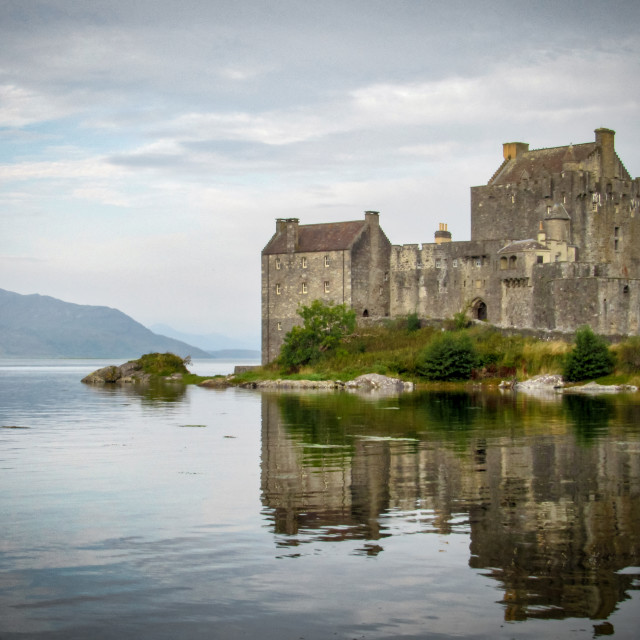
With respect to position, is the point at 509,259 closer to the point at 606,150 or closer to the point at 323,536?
the point at 606,150

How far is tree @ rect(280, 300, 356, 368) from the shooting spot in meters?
64.1

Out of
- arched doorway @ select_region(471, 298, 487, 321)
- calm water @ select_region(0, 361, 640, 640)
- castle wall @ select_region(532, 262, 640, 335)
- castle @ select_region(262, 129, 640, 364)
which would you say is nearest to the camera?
calm water @ select_region(0, 361, 640, 640)

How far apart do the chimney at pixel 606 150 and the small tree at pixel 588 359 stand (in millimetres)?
18754

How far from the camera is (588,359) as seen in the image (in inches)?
2090

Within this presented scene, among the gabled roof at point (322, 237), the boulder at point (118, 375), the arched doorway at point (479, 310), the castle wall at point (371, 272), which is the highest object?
the gabled roof at point (322, 237)

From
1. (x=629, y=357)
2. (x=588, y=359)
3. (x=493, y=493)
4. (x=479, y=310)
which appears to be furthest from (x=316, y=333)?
(x=493, y=493)

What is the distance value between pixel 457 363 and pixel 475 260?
11.9 meters

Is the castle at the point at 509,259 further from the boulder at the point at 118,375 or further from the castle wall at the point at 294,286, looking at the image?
the boulder at the point at 118,375

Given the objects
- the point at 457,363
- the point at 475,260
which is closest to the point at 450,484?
the point at 457,363

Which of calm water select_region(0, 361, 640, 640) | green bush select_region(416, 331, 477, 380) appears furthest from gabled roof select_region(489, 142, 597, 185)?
calm water select_region(0, 361, 640, 640)

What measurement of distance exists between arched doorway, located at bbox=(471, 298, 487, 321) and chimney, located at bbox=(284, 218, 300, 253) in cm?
1348

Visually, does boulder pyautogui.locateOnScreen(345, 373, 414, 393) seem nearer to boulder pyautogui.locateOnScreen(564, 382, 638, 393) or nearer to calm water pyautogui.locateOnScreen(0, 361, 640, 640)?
boulder pyautogui.locateOnScreen(564, 382, 638, 393)

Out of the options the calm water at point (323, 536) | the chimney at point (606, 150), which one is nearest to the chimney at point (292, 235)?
the chimney at point (606, 150)

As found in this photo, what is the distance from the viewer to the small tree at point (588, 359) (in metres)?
52.9
